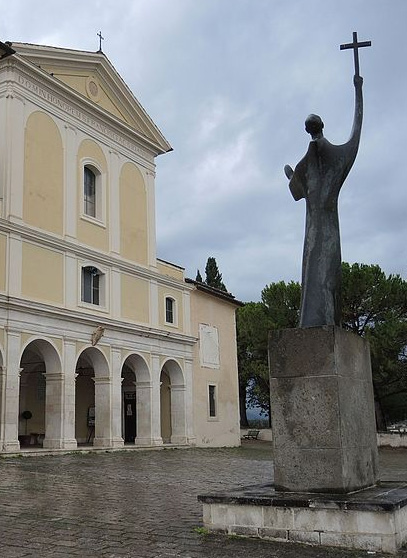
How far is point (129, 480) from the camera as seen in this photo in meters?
13.1

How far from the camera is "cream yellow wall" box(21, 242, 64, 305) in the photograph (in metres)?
22.9

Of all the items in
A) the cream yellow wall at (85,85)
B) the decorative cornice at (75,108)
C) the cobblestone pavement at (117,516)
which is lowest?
the cobblestone pavement at (117,516)

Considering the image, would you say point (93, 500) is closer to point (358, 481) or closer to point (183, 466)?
point (358, 481)

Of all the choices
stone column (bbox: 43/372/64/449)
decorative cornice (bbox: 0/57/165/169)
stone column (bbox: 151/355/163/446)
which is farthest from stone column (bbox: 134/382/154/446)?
decorative cornice (bbox: 0/57/165/169)

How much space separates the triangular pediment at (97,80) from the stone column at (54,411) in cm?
1144

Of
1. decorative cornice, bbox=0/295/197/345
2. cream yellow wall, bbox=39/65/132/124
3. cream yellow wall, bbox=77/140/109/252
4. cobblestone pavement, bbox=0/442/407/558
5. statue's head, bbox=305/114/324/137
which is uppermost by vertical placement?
cream yellow wall, bbox=39/65/132/124

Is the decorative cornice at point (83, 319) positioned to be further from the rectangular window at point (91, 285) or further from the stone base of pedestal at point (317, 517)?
the stone base of pedestal at point (317, 517)

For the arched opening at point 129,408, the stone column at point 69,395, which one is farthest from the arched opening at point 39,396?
the arched opening at point 129,408

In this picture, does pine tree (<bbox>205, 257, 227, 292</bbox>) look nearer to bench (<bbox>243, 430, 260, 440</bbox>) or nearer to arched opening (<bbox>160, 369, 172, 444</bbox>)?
bench (<bbox>243, 430, 260, 440</bbox>)

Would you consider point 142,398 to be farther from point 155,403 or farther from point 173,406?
point 173,406

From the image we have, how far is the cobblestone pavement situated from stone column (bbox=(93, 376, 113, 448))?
9.77 metres

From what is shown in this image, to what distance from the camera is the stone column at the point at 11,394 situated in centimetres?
2089

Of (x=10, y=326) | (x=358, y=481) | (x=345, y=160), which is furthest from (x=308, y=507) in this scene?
(x=10, y=326)

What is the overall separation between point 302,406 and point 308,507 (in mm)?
1046
